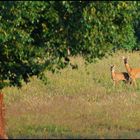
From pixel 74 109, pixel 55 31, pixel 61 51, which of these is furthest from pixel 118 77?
pixel 55 31

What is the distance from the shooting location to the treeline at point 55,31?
15750mm

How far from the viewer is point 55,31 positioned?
54.6 feet

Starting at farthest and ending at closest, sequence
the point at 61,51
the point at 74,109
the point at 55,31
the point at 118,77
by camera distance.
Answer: the point at 118,77 < the point at 74,109 < the point at 61,51 < the point at 55,31

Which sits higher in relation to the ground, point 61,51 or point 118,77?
point 61,51

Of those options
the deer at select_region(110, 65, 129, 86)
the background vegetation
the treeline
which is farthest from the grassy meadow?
the treeline

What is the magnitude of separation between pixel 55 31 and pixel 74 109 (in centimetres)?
907

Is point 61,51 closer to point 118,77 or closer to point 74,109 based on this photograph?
point 74,109

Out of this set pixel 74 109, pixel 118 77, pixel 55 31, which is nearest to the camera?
pixel 55 31

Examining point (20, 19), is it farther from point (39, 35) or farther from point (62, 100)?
point (62, 100)

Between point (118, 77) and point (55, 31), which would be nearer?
point (55, 31)

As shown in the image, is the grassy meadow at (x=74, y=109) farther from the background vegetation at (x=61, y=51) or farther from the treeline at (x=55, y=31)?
the treeline at (x=55, y=31)

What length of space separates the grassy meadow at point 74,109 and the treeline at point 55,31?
7.58 ft

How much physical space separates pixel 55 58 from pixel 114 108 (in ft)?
27.5

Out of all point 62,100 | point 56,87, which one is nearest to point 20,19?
point 62,100
